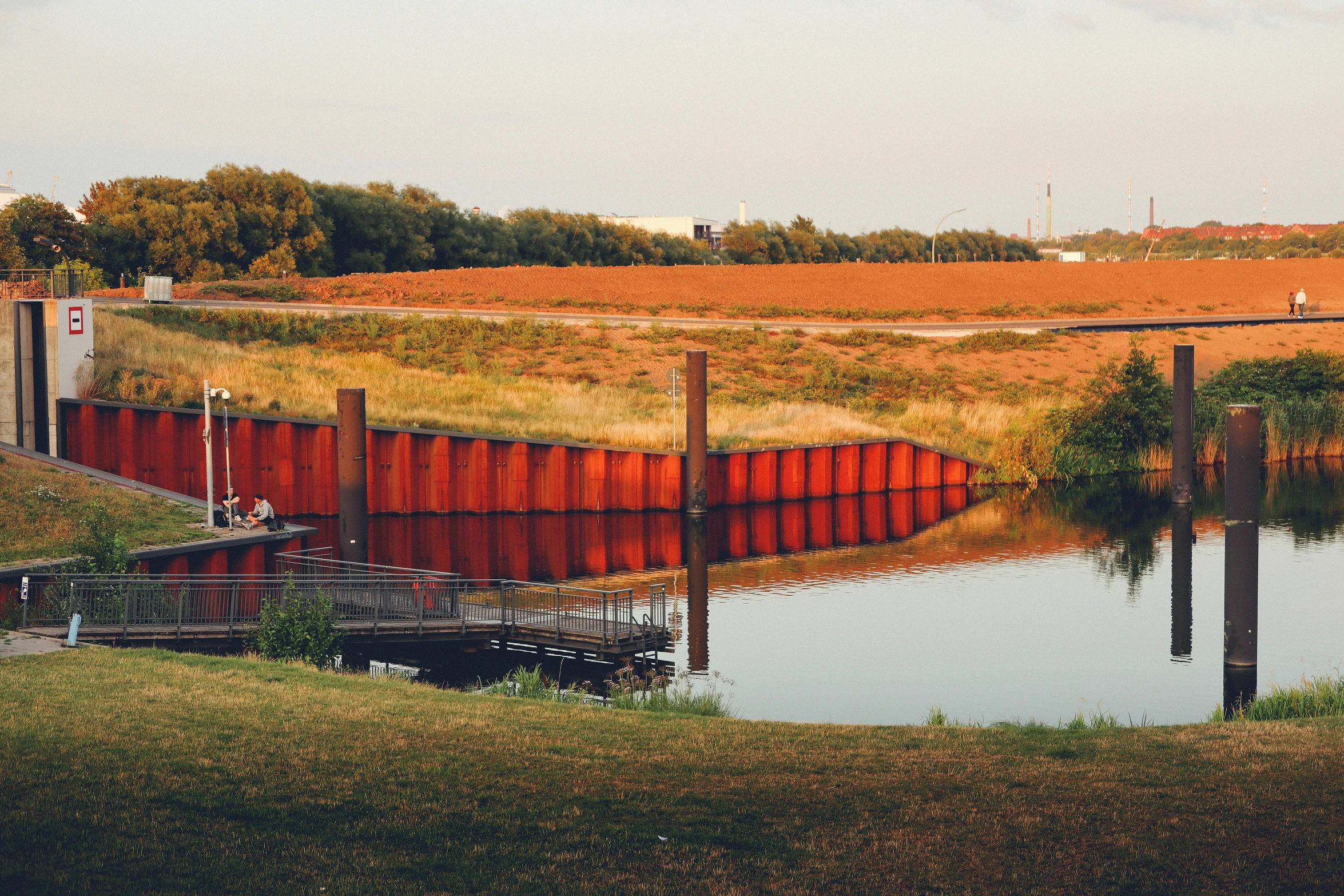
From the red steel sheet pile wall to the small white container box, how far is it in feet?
58.2

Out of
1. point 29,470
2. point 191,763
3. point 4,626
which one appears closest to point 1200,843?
point 191,763

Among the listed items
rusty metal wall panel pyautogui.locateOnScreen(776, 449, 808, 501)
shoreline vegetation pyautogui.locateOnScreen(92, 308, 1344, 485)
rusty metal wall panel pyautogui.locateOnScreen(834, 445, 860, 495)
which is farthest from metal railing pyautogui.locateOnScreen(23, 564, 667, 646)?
rusty metal wall panel pyautogui.locateOnScreen(834, 445, 860, 495)

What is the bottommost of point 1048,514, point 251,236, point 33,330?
point 1048,514

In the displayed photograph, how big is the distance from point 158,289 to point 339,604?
125 ft

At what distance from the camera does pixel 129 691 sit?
16.0 m

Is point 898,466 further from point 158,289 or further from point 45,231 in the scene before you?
point 45,231

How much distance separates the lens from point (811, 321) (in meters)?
72.3

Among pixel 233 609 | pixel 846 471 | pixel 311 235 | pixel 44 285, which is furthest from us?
pixel 311 235

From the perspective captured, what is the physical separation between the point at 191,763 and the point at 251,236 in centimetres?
8037

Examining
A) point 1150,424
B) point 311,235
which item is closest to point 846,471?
point 1150,424

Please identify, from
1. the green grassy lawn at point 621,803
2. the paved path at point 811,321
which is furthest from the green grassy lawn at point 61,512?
the paved path at point 811,321

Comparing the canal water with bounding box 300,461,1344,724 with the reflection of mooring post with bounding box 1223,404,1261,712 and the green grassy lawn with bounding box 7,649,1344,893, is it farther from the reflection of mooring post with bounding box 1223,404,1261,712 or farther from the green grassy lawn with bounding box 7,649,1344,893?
the green grassy lawn with bounding box 7,649,1344,893

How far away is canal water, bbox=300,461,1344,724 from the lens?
23656mm

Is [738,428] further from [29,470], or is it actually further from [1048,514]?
[29,470]
